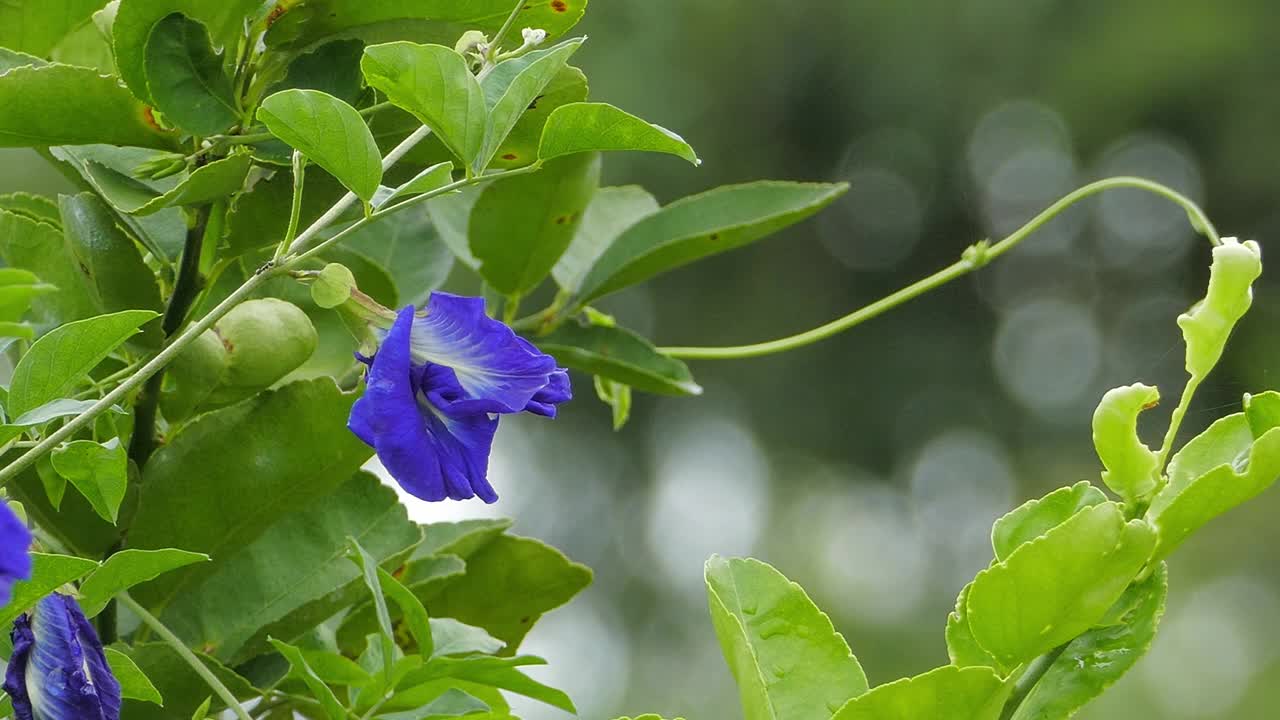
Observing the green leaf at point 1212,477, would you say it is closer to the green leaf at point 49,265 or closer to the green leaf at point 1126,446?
the green leaf at point 1126,446

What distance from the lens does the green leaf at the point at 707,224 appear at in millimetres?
484

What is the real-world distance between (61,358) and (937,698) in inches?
6.8

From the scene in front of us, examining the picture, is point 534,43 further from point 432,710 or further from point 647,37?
point 647,37

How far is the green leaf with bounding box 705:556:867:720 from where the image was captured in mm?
281

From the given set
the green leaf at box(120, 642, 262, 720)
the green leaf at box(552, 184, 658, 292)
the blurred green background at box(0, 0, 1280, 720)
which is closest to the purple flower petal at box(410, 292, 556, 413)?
the green leaf at box(120, 642, 262, 720)

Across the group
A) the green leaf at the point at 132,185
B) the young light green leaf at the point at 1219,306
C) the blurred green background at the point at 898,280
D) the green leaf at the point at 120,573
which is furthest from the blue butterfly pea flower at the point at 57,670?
the blurred green background at the point at 898,280

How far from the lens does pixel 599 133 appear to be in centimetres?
31

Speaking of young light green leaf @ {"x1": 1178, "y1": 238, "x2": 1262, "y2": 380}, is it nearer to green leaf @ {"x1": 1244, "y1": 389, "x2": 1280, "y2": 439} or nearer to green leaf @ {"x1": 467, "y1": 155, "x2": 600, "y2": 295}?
green leaf @ {"x1": 1244, "y1": 389, "x2": 1280, "y2": 439}

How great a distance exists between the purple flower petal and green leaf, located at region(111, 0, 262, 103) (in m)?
0.09

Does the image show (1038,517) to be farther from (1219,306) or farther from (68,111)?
(68,111)

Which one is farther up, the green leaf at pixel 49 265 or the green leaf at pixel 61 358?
the green leaf at pixel 49 265

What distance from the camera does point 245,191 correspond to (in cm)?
35

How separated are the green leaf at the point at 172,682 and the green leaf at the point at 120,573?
56 mm

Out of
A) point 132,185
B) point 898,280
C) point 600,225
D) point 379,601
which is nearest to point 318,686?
point 379,601
